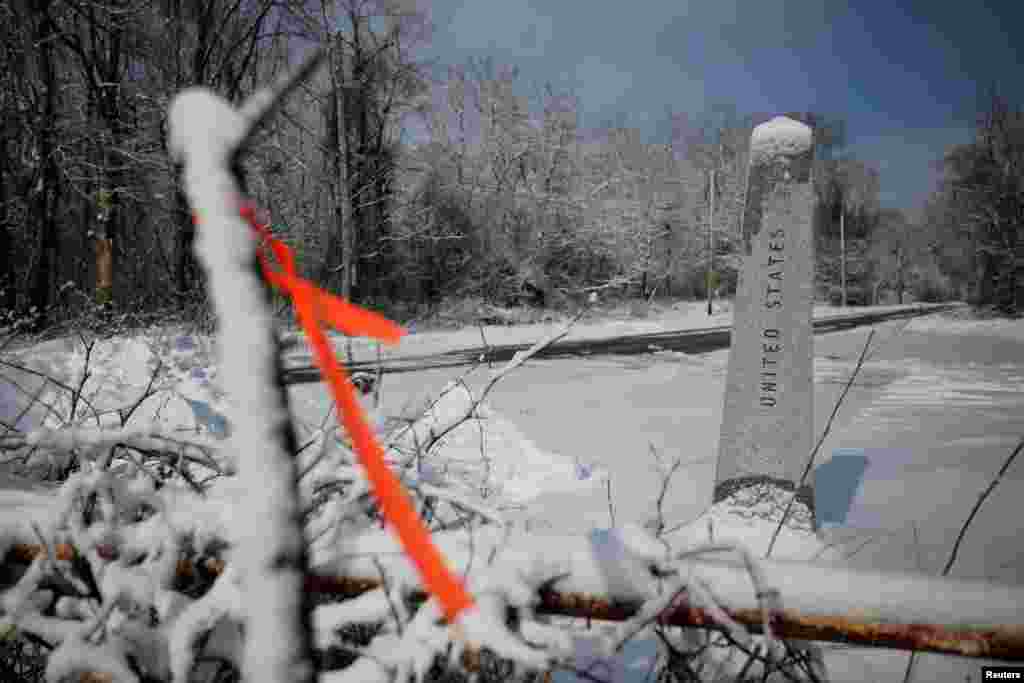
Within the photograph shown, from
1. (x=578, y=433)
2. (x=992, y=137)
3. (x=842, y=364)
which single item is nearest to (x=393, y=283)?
(x=842, y=364)

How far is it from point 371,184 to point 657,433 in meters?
14.5

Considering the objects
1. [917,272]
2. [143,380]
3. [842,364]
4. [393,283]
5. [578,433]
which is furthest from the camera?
[917,272]

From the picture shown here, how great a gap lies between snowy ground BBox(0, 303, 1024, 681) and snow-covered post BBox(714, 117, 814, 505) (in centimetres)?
41

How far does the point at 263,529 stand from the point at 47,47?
54.5ft

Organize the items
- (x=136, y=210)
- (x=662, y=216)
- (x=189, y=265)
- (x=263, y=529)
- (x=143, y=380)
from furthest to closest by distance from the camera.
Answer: (x=662, y=216) < (x=136, y=210) < (x=189, y=265) < (x=143, y=380) < (x=263, y=529)

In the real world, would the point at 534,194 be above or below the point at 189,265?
above

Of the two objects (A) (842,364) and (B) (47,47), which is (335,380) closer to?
(A) (842,364)

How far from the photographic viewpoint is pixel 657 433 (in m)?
4.87

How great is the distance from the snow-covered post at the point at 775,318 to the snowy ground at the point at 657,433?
0.41 m

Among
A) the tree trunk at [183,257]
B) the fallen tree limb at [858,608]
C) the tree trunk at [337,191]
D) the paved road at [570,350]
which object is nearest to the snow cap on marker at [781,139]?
the fallen tree limb at [858,608]

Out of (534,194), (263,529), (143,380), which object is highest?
(534,194)

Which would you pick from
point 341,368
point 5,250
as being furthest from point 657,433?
point 5,250

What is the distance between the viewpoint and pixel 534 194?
78.7ft

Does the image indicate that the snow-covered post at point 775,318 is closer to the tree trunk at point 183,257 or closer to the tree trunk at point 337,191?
the tree trunk at point 183,257
